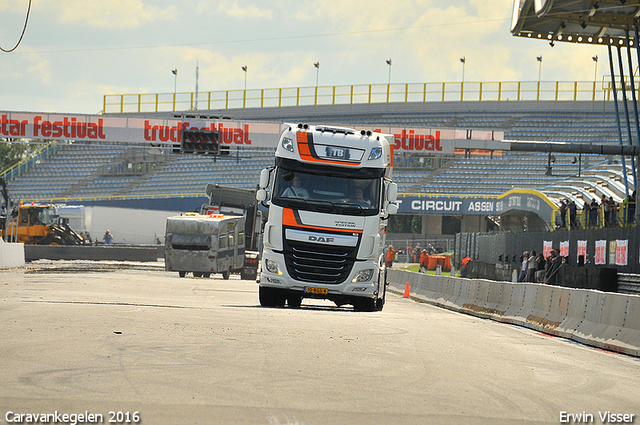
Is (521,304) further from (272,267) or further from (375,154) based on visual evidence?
(272,267)

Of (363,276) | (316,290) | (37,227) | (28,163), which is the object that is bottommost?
(37,227)

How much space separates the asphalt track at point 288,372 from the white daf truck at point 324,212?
2.23 m

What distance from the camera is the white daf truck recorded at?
1597 cm

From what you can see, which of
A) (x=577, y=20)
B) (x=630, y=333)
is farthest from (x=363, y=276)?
(x=577, y=20)

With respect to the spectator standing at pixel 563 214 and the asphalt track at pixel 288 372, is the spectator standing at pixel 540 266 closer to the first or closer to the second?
the spectator standing at pixel 563 214

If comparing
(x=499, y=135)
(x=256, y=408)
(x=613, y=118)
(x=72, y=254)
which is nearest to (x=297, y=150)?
(x=256, y=408)

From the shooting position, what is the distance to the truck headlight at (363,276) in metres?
16.3

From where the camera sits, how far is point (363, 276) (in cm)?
1638

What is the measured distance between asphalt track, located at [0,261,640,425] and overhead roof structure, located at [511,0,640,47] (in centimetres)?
1767

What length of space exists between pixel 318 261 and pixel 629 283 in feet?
40.6

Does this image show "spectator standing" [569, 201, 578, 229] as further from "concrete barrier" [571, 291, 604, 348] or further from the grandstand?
the grandstand

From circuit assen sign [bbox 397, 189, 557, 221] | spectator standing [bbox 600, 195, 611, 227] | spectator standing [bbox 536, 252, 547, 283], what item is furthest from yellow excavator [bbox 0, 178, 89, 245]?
spectator standing [bbox 600, 195, 611, 227]

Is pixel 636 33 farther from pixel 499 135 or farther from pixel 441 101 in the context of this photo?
pixel 441 101

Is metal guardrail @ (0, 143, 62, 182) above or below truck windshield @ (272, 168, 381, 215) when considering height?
above
